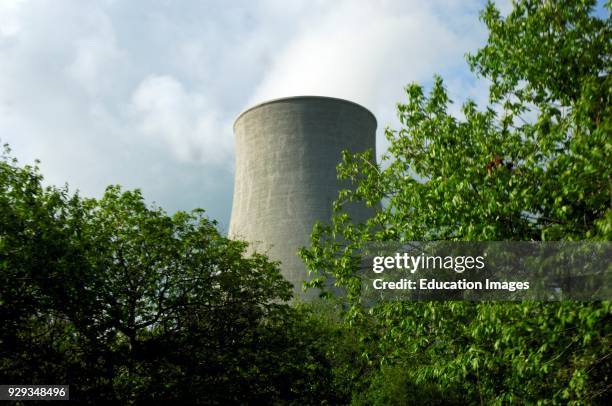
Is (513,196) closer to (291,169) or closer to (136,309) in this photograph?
(136,309)

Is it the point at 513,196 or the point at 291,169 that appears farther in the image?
the point at 291,169

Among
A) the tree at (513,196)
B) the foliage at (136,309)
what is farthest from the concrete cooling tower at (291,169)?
the tree at (513,196)

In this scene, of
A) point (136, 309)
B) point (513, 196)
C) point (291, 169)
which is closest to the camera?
point (513, 196)

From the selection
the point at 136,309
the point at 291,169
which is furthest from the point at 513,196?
the point at 291,169

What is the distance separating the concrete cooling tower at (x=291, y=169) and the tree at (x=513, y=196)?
454 inches

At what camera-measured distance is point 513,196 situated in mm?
6625

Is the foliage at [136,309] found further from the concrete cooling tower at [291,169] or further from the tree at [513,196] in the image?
the concrete cooling tower at [291,169]

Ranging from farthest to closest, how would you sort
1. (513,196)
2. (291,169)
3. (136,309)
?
(291,169) < (136,309) < (513,196)

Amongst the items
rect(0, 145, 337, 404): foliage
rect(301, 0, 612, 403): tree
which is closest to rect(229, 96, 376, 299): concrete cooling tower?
rect(0, 145, 337, 404): foliage

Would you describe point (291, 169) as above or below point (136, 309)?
above

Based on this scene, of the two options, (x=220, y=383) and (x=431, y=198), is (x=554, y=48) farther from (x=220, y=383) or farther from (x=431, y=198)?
(x=220, y=383)

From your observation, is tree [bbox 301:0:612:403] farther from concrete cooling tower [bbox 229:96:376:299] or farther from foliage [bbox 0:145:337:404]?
concrete cooling tower [bbox 229:96:376:299]

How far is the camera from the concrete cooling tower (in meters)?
21.0

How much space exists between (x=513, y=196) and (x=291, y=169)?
15.3 metres
